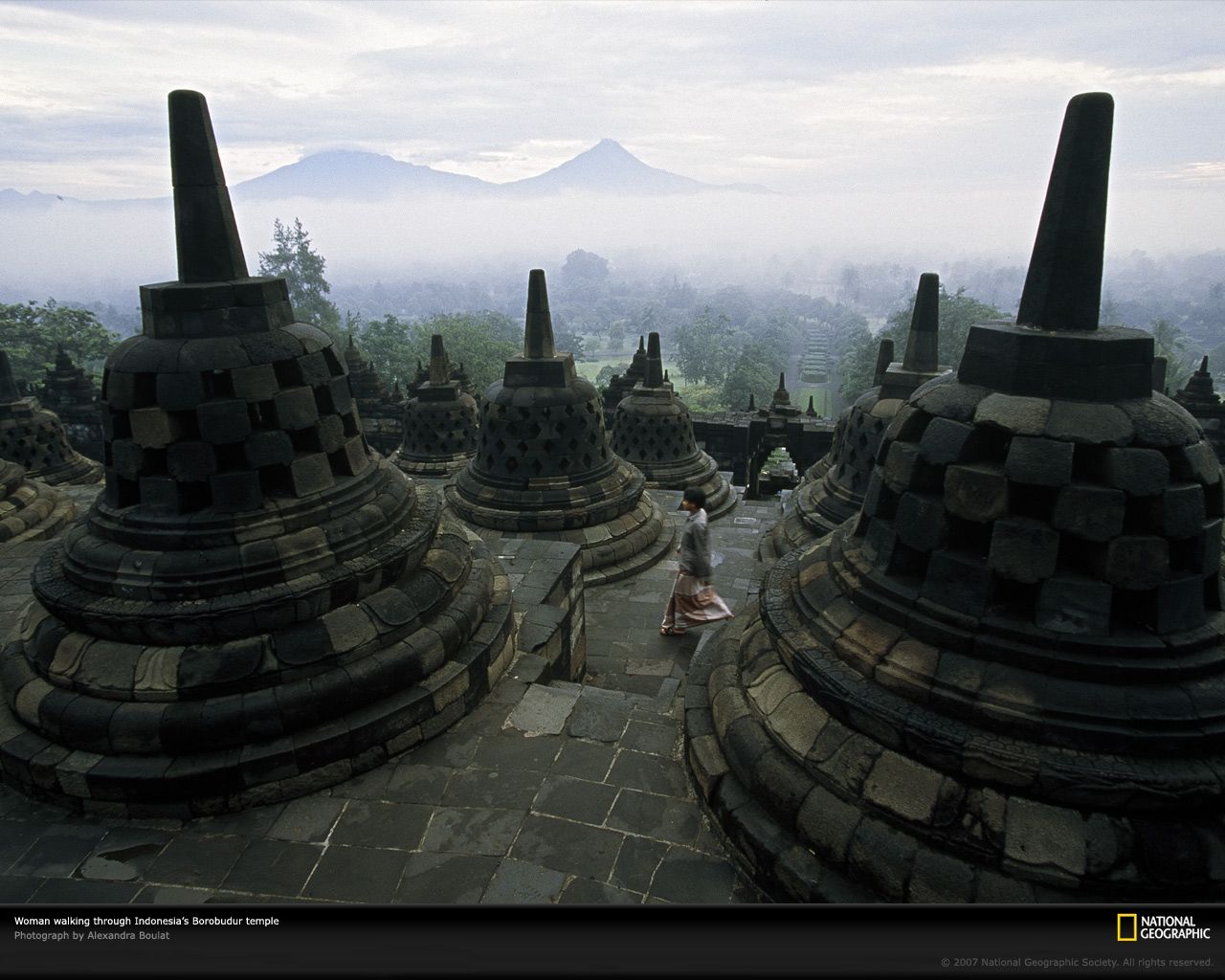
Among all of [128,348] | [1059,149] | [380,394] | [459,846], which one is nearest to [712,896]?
[459,846]

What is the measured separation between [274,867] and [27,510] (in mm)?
8337

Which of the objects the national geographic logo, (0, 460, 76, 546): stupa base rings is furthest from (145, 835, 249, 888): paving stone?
(0, 460, 76, 546): stupa base rings

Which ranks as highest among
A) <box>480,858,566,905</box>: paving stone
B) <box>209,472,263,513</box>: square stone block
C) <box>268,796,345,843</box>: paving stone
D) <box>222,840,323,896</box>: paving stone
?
<box>209,472,263,513</box>: square stone block

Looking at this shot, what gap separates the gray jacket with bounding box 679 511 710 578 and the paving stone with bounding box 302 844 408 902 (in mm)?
3989

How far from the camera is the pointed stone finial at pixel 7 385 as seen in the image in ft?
42.9

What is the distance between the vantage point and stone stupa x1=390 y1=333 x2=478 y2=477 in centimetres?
1533

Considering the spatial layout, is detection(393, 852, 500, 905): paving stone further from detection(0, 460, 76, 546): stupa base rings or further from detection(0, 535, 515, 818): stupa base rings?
Answer: detection(0, 460, 76, 546): stupa base rings

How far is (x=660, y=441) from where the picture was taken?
14.0 meters

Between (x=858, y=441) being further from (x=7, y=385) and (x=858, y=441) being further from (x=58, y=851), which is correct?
(x=7, y=385)

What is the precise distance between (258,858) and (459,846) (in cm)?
113

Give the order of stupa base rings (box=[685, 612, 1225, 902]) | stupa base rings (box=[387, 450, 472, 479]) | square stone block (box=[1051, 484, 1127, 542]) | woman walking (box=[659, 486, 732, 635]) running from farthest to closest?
stupa base rings (box=[387, 450, 472, 479]) < woman walking (box=[659, 486, 732, 635]) < square stone block (box=[1051, 484, 1127, 542]) < stupa base rings (box=[685, 612, 1225, 902])

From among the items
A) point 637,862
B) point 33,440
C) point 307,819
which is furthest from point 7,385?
point 637,862

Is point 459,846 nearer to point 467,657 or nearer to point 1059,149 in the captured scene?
point 467,657

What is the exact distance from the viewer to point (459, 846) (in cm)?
383
